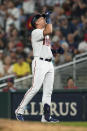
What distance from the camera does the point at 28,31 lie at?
20109mm

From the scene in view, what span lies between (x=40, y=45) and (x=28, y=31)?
874 cm

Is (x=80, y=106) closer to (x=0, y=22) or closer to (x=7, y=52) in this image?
(x=7, y=52)

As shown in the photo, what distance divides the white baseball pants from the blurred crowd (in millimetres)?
4692

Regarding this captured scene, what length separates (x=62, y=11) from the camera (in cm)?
1936

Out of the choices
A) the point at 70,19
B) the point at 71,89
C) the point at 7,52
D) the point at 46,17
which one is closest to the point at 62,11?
the point at 70,19

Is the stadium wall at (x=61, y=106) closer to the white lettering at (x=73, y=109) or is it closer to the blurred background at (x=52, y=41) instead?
the white lettering at (x=73, y=109)

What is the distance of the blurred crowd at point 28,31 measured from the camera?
17.6m

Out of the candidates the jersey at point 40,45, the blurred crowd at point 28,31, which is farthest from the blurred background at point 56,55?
the jersey at point 40,45

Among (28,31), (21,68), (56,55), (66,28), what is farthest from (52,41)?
(56,55)

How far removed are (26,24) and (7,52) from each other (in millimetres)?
1844

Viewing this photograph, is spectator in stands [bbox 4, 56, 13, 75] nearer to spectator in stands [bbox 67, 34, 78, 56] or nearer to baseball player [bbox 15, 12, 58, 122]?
spectator in stands [bbox 67, 34, 78, 56]

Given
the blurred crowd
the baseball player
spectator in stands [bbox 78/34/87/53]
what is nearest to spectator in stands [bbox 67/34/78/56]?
the blurred crowd

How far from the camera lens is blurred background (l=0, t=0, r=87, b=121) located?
1459cm

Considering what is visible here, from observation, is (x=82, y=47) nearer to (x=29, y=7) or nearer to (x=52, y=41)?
(x=52, y=41)
